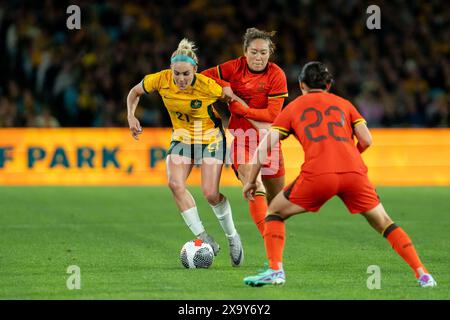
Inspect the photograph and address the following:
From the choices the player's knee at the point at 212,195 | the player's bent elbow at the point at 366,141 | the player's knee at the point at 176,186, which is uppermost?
the player's bent elbow at the point at 366,141

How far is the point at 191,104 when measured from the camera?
9906 mm

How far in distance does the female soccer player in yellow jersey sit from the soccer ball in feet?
0.60

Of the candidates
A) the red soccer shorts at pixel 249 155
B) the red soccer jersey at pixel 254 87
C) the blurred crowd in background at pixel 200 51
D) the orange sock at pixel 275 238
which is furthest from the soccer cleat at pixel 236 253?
the blurred crowd in background at pixel 200 51

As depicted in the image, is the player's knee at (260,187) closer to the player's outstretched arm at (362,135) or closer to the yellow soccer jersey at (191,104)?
the yellow soccer jersey at (191,104)

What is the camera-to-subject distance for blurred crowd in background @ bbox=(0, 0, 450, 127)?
71.7ft

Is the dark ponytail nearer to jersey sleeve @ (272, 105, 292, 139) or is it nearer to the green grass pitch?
jersey sleeve @ (272, 105, 292, 139)

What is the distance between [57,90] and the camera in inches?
859

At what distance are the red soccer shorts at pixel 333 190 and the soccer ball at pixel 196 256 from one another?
1.67 metres

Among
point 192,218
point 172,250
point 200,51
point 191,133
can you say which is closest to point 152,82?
point 191,133

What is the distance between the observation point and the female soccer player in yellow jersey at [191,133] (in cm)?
979

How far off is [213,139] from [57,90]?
12.2 m

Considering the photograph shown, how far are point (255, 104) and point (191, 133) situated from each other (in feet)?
2.23
